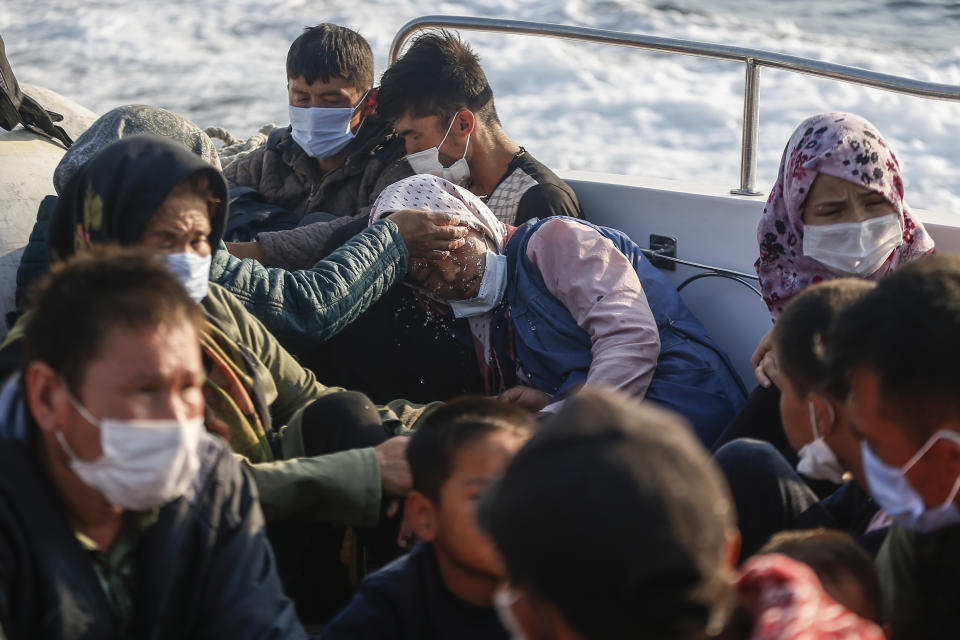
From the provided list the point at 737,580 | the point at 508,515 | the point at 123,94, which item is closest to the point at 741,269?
the point at 737,580

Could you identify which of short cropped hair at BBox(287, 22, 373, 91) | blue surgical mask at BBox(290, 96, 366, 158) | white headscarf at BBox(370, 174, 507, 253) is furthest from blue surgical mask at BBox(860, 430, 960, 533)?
short cropped hair at BBox(287, 22, 373, 91)

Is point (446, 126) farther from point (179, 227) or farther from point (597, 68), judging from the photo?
point (597, 68)

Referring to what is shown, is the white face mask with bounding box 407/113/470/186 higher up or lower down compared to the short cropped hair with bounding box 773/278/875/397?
lower down

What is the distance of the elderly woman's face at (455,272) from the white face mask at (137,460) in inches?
64.3

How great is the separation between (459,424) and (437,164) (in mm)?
2336

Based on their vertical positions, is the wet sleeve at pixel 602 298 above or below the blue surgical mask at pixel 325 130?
below

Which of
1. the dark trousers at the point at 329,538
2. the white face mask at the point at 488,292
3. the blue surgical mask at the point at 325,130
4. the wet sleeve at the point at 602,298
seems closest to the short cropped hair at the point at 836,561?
the dark trousers at the point at 329,538

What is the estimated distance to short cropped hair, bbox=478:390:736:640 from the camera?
1.17 meters

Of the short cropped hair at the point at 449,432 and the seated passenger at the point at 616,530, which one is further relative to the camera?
the short cropped hair at the point at 449,432

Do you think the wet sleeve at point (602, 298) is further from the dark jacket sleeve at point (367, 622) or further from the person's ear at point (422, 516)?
the dark jacket sleeve at point (367, 622)

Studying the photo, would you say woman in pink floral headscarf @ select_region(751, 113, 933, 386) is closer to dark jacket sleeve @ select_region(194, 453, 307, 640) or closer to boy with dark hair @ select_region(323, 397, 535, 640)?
boy with dark hair @ select_region(323, 397, 535, 640)

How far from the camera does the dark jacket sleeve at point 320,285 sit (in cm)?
297

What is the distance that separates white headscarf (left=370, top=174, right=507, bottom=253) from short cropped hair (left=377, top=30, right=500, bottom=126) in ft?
2.39

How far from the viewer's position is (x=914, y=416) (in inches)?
66.2
